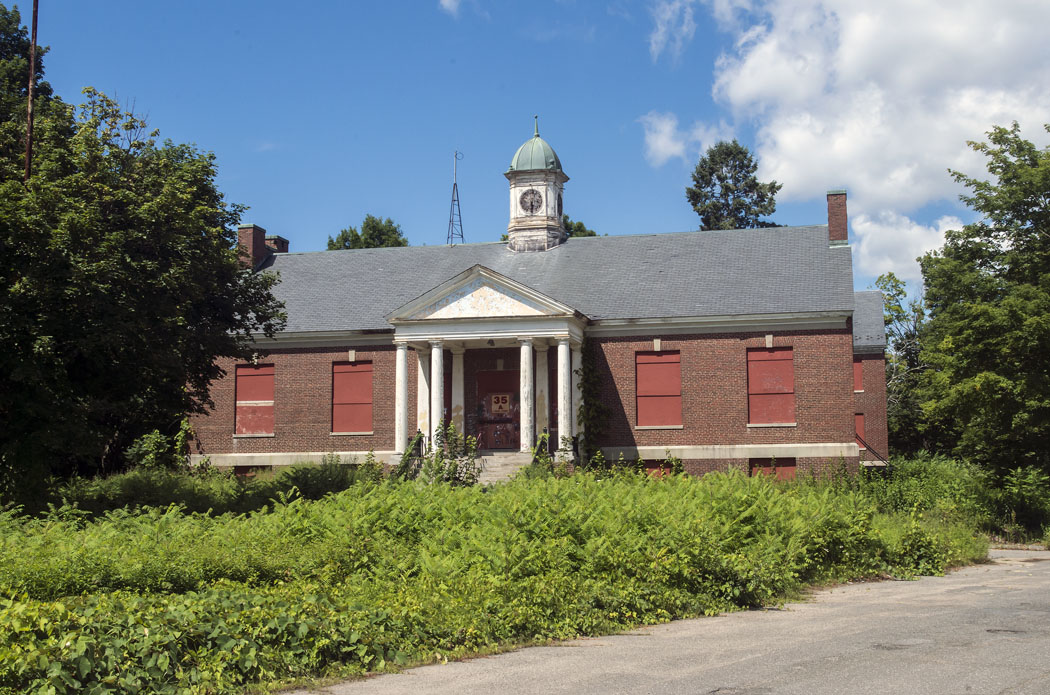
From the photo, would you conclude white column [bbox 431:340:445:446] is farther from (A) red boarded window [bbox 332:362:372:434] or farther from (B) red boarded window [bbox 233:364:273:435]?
(B) red boarded window [bbox 233:364:273:435]

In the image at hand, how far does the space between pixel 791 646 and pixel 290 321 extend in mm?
25069

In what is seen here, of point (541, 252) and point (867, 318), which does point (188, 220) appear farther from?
point (867, 318)

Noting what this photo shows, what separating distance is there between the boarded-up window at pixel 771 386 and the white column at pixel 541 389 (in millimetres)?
6050

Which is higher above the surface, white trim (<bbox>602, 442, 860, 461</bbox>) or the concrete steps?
white trim (<bbox>602, 442, 860, 461</bbox>)

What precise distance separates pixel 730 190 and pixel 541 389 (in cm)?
4026

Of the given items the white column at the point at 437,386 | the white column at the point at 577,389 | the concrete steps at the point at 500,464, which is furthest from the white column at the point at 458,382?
the white column at the point at 577,389

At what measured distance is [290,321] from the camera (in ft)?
108

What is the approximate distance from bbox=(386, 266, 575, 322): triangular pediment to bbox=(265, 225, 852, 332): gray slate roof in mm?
1856

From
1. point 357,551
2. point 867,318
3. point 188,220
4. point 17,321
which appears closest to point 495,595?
point 357,551

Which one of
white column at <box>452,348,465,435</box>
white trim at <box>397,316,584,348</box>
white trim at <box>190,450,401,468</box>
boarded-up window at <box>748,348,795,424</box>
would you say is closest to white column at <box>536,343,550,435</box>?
white trim at <box>397,316,584,348</box>

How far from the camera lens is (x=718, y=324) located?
99.1 ft

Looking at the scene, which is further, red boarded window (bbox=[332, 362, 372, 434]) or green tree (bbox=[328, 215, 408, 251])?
green tree (bbox=[328, 215, 408, 251])

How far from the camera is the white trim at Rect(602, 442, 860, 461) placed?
95.4 ft

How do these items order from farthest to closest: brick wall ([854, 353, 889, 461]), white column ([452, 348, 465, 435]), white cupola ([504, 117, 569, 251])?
1. brick wall ([854, 353, 889, 461])
2. white cupola ([504, 117, 569, 251])
3. white column ([452, 348, 465, 435])
